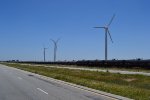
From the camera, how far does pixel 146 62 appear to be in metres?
55.3

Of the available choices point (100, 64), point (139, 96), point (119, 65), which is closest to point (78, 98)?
point (139, 96)

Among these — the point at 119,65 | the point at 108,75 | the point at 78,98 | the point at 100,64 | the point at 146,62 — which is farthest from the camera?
the point at 100,64

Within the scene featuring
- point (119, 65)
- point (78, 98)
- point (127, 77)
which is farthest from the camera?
point (119, 65)

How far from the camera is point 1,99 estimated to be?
16578 mm

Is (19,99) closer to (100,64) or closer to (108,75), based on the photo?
(108,75)

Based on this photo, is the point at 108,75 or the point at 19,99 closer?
the point at 19,99

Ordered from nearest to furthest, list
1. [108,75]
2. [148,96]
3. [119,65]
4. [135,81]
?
1. [148,96]
2. [135,81]
3. [108,75]
4. [119,65]

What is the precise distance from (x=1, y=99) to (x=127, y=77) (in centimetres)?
2279

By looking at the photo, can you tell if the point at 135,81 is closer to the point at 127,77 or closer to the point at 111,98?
the point at 127,77

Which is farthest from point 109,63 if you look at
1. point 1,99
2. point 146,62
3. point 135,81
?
point 1,99

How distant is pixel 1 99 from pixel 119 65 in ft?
169

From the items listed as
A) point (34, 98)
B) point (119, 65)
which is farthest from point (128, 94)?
point (119, 65)

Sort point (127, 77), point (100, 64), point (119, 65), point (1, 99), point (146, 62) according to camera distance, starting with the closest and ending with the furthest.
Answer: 1. point (1, 99)
2. point (127, 77)
3. point (146, 62)
4. point (119, 65)
5. point (100, 64)

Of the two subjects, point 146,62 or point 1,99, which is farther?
point 146,62
